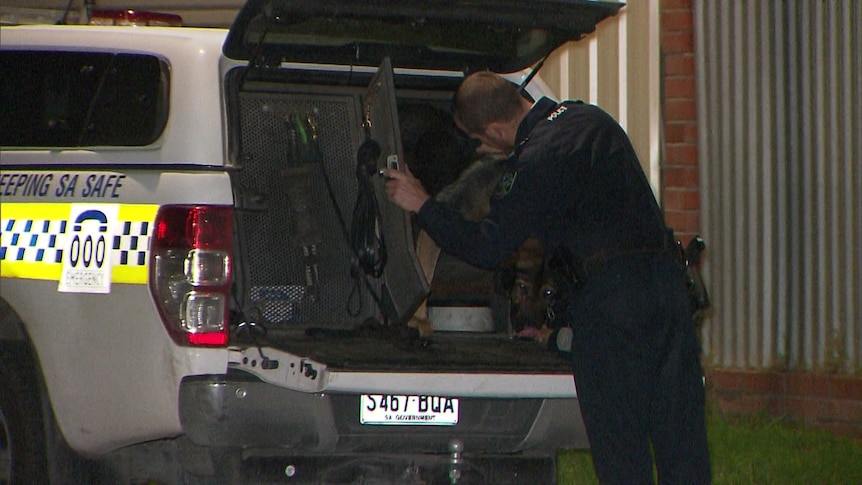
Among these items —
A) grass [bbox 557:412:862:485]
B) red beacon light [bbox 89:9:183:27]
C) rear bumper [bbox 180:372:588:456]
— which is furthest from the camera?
grass [bbox 557:412:862:485]

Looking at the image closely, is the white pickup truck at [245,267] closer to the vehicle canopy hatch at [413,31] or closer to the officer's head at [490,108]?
the vehicle canopy hatch at [413,31]

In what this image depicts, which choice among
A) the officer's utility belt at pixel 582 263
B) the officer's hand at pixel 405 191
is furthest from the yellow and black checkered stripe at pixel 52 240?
the officer's utility belt at pixel 582 263

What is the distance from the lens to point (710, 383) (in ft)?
29.4

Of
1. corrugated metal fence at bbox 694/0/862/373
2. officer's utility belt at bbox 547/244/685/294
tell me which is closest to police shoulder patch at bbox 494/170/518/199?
officer's utility belt at bbox 547/244/685/294

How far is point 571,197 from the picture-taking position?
4902mm

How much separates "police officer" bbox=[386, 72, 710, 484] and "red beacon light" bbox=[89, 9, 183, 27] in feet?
6.78

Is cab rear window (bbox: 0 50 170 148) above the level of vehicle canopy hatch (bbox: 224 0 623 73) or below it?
below

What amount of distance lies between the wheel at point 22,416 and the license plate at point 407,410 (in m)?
1.21

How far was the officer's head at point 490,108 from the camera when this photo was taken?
202 inches

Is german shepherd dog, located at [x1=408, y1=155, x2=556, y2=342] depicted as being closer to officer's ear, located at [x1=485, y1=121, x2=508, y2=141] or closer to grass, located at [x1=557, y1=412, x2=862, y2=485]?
officer's ear, located at [x1=485, y1=121, x2=508, y2=141]

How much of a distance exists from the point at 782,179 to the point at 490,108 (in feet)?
13.1

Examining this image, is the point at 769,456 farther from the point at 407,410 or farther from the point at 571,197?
the point at 571,197

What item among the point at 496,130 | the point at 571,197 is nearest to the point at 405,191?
the point at 496,130

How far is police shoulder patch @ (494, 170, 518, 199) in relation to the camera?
16.2 feet
